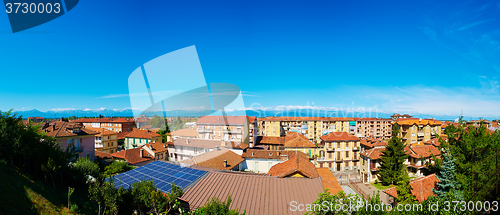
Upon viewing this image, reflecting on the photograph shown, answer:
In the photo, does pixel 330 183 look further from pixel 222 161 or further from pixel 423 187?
pixel 222 161

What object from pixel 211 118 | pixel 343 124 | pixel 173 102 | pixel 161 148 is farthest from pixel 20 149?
pixel 343 124

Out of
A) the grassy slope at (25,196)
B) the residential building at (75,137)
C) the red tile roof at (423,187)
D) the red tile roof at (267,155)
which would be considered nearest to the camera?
the grassy slope at (25,196)

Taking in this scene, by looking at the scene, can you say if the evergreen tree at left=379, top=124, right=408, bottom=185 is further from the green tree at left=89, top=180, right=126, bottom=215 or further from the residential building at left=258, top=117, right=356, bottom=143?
the residential building at left=258, top=117, right=356, bottom=143

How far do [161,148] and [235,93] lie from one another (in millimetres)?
26144

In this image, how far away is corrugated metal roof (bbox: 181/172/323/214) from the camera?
32.4ft

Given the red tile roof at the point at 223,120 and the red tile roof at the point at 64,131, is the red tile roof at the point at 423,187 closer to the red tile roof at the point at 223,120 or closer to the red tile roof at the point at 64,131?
the red tile roof at the point at 223,120

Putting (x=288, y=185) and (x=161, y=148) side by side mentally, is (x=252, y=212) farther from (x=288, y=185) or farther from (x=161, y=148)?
(x=161, y=148)

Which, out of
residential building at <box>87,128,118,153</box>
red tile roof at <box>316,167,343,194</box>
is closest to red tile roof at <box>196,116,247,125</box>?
residential building at <box>87,128,118,153</box>

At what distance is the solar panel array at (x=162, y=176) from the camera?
457 inches

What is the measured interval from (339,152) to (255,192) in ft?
93.4

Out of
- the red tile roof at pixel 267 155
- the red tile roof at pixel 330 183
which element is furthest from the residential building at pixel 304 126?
the red tile roof at pixel 330 183

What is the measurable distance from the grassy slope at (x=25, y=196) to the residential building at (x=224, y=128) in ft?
91.5

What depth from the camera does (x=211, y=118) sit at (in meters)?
38.9

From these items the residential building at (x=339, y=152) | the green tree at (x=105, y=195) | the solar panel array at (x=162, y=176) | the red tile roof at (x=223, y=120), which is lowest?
the residential building at (x=339, y=152)
